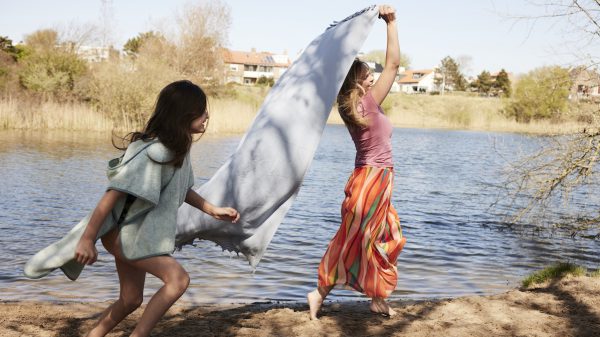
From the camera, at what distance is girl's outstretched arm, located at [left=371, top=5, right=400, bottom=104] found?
495 cm

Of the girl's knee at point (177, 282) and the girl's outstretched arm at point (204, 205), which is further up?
the girl's outstretched arm at point (204, 205)

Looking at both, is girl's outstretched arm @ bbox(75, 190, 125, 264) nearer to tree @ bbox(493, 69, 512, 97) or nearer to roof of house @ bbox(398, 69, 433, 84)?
tree @ bbox(493, 69, 512, 97)

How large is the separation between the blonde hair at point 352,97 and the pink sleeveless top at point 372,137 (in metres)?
0.05

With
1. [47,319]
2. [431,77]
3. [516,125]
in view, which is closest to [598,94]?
[47,319]

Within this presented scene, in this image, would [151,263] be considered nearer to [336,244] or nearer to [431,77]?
[336,244]

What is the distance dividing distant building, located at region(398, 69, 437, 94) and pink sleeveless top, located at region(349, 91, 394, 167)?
12245cm

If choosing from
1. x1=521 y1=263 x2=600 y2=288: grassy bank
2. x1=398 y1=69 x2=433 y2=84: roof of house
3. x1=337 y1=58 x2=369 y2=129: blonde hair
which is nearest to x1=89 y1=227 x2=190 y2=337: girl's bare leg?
x1=337 y1=58 x2=369 y2=129: blonde hair

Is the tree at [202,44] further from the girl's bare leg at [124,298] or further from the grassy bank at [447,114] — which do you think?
the girl's bare leg at [124,298]

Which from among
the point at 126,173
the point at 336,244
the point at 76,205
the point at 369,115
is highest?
the point at 369,115

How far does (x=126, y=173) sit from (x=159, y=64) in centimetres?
3098

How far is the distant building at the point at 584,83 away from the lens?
8.85 meters

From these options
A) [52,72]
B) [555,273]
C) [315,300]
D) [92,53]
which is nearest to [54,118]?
[52,72]

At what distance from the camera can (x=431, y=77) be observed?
420 ft

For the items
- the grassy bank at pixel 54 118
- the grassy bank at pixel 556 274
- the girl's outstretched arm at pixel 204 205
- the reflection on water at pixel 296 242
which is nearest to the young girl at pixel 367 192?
the reflection on water at pixel 296 242
